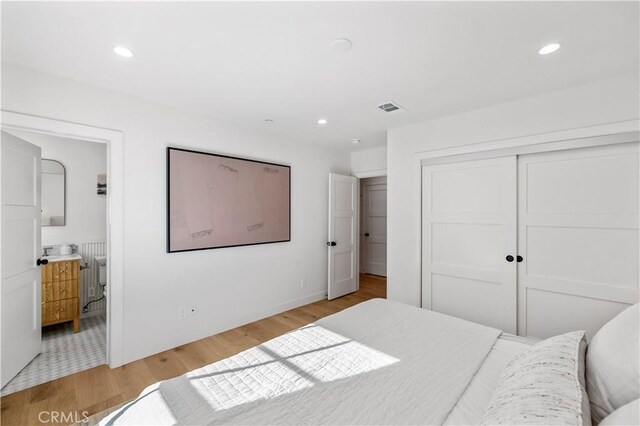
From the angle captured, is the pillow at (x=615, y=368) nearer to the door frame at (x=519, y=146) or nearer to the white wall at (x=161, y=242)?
the door frame at (x=519, y=146)

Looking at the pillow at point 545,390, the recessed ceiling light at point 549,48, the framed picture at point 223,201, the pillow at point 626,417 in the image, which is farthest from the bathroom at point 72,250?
the recessed ceiling light at point 549,48

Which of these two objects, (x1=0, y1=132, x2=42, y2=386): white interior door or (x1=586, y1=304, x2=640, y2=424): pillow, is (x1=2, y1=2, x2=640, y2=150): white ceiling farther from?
(x1=586, y1=304, x2=640, y2=424): pillow

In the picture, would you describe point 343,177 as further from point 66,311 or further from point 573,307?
point 66,311

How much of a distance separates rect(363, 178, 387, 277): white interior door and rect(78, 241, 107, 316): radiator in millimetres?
4862

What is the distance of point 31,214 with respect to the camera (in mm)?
2479

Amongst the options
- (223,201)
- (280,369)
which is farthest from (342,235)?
(280,369)

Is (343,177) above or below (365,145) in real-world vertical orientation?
below

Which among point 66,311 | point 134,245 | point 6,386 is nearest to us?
point 6,386

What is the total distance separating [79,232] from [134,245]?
5.42 ft

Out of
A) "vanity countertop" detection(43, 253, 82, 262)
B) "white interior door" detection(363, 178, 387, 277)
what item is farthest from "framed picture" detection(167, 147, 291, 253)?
"white interior door" detection(363, 178, 387, 277)

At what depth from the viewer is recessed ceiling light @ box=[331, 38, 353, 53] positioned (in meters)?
1.68

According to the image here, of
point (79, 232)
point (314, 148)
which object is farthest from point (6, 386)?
point (314, 148)

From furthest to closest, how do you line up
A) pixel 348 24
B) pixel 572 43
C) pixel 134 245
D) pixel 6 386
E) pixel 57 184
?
pixel 57 184 → pixel 134 245 → pixel 6 386 → pixel 572 43 → pixel 348 24

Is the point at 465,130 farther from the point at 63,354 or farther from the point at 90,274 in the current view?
the point at 90,274
